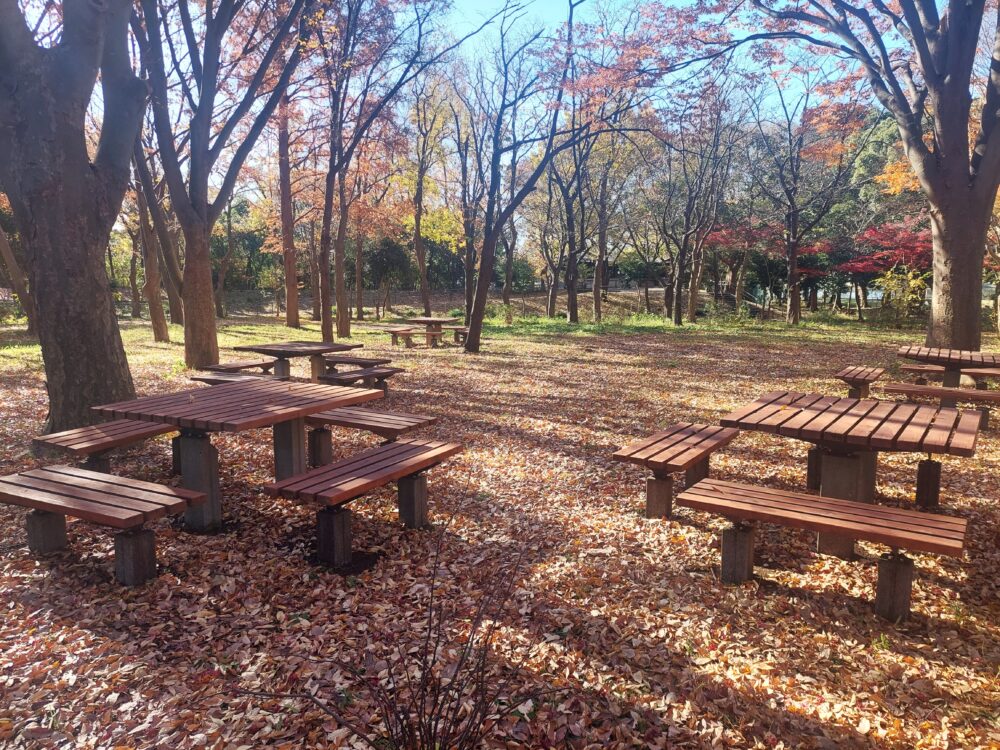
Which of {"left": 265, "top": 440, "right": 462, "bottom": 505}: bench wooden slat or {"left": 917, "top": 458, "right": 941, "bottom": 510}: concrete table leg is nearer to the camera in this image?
{"left": 265, "top": 440, "right": 462, "bottom": 505}: bench wooden slat

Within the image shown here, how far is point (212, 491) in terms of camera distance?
3.79 meters

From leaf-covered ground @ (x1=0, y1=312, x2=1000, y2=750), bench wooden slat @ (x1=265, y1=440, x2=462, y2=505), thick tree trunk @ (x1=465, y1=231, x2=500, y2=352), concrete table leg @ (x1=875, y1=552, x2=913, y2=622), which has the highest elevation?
thick tree trunk @ (x1=465, y1=231, x2=500, y2=352)

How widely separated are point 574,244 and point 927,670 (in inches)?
794

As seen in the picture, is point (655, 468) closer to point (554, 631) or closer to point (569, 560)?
point (569, 560)

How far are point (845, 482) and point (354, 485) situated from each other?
2.74 metres

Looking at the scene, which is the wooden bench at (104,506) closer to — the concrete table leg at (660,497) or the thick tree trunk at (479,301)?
the concrete table leg at (660,497)

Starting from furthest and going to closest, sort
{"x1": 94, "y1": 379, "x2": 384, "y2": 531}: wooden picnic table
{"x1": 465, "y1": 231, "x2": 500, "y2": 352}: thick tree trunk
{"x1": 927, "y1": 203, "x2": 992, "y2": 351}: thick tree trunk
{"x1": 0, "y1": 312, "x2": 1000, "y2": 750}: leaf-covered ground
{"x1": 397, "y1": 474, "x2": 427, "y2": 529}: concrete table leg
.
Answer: {"x1": 465, "y1": 231, "x2": 500, "y2": 352}: thick tree trunk, {"x1": 927, "y1": 203, "x2": 992, "y2": 351}: thick tree trunk, {"x1": 397, "y1": 474, "x2": 427, "y2": 529}: concrete table leg, {"x1": 94, "y1": 379, "x2": 384, "y2": 531}: wooden picnic table, {"x1": 0, "y1": 312, "x2": 1000, "y2": 750}: leaf-covered ground

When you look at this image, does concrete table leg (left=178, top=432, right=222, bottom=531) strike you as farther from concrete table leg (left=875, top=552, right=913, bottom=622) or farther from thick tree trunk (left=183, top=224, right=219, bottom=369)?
thick tree trunk (left=183, top=224, right=219, bottom=369)

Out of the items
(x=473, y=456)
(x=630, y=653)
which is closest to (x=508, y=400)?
(x=473, y=456)

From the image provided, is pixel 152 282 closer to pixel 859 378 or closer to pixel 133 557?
pixel 133 557

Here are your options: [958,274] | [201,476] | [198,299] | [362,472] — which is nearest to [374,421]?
[362,472]

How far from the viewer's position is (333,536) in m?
3.32

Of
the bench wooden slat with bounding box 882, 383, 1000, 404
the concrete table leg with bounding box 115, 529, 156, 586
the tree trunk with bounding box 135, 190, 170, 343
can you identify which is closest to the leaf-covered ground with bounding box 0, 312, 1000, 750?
the concrete table leg with bounding box 115, 529, 156, 586

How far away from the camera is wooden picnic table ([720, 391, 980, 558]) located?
10.6 ft
